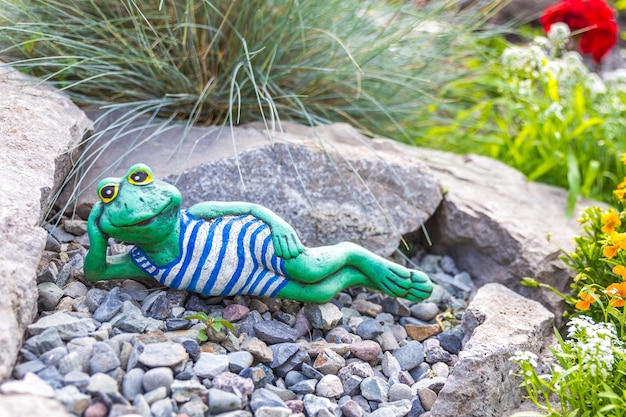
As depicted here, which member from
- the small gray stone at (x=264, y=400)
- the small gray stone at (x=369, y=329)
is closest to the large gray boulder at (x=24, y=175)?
the small gray stone at (x=264, y=400)

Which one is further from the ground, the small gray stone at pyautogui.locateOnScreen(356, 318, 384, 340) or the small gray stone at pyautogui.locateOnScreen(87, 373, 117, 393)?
the small gray stone at pyautogui.locateOnScreen(87, 373, 117, 393)

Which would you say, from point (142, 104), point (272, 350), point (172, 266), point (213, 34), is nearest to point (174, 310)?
point (172, 266)

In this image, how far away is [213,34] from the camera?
98.9 inches

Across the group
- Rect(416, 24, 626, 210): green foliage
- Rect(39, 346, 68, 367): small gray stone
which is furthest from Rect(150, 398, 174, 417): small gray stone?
Rect(416, 24, 626, 210): green foliage

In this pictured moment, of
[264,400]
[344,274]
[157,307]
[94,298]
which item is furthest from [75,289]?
[344,274]

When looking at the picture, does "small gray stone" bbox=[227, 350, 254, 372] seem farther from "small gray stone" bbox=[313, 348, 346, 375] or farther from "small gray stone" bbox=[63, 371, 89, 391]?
"small gray stone" bbox=[63, 371, 89, 391]

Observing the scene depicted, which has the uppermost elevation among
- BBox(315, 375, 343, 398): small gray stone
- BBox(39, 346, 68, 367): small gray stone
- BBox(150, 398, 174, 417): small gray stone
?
BBox(39, 346, 68, 367): small gray stone

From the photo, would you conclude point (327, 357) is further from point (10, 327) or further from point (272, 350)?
point (10, 327)

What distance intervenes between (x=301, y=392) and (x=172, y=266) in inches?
17.4

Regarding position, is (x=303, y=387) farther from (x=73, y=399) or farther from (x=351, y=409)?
(x=73, y=399)

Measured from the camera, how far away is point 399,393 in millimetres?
1722

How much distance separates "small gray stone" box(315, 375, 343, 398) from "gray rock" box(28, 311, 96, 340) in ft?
1.77

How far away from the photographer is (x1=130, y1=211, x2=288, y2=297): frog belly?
1.74 meters

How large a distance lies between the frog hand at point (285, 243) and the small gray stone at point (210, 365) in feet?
1.05
